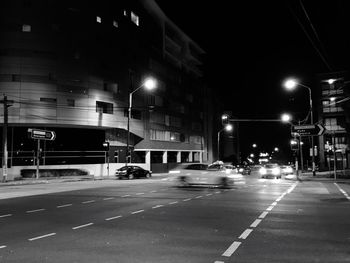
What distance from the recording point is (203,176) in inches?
943

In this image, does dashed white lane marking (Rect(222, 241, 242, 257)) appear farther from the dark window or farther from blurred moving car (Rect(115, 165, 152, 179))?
the dark window

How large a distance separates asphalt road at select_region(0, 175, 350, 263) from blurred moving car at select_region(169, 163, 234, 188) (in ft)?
30.9

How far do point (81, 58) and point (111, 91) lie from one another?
597 centimetres

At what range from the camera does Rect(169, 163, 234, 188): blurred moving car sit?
23.7m

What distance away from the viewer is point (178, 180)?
80.7 ft

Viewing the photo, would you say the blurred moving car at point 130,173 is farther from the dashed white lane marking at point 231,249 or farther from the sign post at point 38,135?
the dashed white lane marking at point 231,249

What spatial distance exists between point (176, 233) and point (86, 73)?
41.1 m

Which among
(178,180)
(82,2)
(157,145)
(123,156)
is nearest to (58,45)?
(82,2)

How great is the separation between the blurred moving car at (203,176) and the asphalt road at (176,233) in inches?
370

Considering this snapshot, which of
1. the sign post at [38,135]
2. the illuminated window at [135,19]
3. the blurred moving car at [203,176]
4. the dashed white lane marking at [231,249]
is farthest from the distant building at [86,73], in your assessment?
the dashed white lane marking at [231,249]

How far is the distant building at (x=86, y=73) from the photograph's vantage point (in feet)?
142

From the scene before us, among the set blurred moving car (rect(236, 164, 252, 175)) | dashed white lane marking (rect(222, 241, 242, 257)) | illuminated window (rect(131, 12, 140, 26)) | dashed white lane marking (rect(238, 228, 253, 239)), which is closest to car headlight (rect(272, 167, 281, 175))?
blurred moving car (rect(236, 164, 252, 175))

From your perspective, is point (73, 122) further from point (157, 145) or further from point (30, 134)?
point (157, 145)

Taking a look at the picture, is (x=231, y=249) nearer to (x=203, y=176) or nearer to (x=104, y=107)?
(x=203, y=176)
